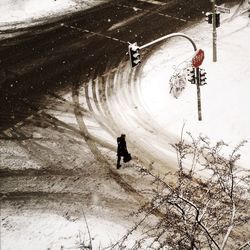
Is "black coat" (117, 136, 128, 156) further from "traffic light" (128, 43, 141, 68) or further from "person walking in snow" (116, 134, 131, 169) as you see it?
"traffic light" (128, 43, 141, 68)

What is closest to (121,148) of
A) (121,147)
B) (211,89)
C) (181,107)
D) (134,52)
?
(121,147)

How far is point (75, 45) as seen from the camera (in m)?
23.6

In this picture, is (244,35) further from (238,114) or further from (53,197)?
(53,197)

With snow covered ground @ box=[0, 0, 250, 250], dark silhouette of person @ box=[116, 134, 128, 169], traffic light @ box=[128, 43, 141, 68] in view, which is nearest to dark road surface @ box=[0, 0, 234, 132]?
snow covered ground @ box=[0, 0, 250, 250]

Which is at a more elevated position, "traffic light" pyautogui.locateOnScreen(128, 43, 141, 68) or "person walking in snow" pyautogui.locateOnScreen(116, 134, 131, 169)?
"traffic light" pyautogui.locateOnScreen(128, 43, 141, 68)

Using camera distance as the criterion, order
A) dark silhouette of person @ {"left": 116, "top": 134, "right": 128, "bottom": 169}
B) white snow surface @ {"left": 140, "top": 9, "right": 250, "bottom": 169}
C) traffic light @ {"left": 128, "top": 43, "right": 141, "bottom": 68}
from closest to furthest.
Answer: traffic light @ {"left": 128, "top": 43, "right": 141, "bottom": 68} < dark silhouette of person @ {"left": 116, "top": 134, "right": 128, "bottom": 169} < white snow surface @ {"left": 140, "top": 9, "right": 250, "bottom": 169}

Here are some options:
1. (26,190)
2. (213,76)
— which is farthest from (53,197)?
(213,76)

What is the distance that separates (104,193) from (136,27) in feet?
41.2

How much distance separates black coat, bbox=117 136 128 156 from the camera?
1498 centimetres

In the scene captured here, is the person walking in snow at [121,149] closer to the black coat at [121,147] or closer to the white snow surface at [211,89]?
the black coat at [121,147]

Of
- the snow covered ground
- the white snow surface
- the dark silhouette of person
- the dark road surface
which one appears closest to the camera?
the snow covered ground

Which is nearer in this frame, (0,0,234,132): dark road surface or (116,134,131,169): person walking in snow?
(116,134,131,169): person walking in snow

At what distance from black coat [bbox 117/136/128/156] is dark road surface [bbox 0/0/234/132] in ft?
18.0

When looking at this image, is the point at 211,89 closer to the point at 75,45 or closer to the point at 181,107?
the point at 181,107
